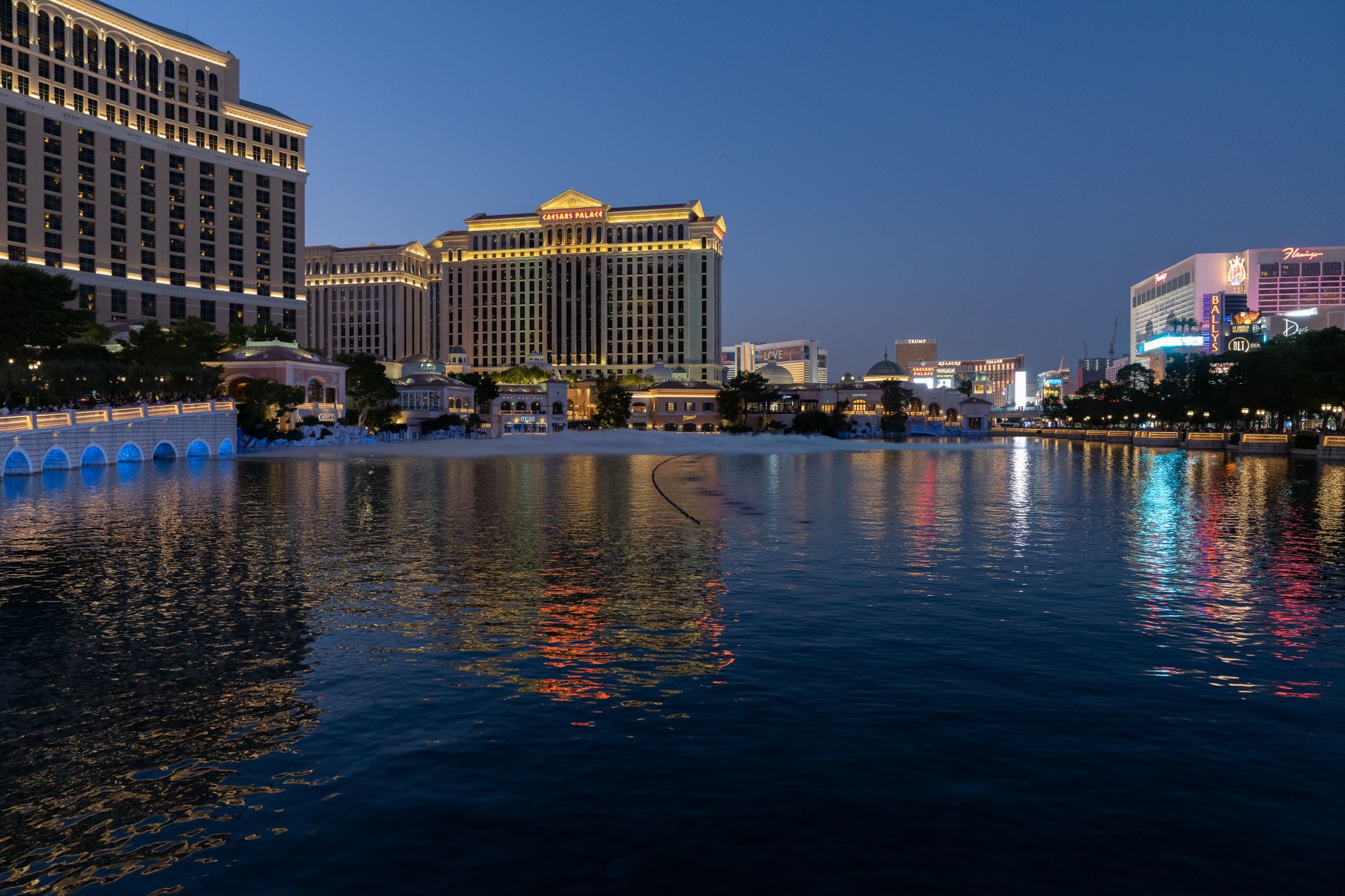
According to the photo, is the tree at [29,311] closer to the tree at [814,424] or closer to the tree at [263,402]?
the tree at [263,402]

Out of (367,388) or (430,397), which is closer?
(367,388)

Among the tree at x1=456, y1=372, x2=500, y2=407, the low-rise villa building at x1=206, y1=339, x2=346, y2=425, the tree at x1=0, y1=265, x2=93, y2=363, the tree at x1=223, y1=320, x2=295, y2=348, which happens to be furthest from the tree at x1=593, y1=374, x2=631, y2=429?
the tree at x1=0, y1=265, x2=93, y2=363

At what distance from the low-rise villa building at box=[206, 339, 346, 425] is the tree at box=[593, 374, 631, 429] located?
49.7 meters

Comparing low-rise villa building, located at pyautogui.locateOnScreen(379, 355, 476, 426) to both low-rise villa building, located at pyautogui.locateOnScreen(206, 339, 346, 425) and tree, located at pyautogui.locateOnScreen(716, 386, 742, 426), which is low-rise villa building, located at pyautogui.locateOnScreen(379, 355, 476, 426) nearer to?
low-rise villa building, located at pyautogui.locateOnScreen(206, 339, 346, 425)

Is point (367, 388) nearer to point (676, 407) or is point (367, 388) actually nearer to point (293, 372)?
point (293, 372)

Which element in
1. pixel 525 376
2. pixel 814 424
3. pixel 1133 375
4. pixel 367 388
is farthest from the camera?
pixel 1133 375

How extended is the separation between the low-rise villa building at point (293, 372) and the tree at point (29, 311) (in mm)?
19067

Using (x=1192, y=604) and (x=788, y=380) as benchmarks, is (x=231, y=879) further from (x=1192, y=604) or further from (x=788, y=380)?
(x=788, y=380)

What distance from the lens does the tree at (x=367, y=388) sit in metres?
110

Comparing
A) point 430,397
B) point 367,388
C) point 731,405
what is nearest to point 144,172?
point 430,397

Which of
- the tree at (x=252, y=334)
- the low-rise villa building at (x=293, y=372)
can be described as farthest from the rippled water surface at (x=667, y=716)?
the tree at (x=252, y=334)

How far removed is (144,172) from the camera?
5049 inches

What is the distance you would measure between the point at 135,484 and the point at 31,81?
10147 cm

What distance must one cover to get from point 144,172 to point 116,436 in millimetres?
88379
